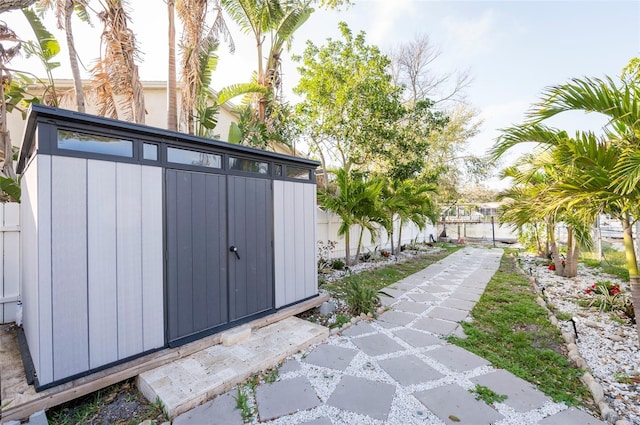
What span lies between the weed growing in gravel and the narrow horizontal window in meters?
3.34

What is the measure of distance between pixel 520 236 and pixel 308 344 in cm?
1005

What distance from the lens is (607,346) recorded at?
331 cm

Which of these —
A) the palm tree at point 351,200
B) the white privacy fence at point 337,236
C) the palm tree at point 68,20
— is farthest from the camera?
the white privacy fence at point 337,236

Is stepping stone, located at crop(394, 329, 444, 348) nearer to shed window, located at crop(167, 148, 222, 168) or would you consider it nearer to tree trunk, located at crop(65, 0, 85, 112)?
shed window, located at crop(167, 148, 222, 168)

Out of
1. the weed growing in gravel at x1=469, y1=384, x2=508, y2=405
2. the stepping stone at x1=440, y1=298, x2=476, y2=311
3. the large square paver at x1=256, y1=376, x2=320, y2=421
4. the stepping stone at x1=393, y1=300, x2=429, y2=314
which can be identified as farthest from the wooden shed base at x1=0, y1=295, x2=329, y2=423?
the stepping stone at x1=440, y1=298, x2=476, y2=311

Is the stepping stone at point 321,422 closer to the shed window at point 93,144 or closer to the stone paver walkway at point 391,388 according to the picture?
the stone paver walkway at point 391,388

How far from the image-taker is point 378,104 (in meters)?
7.23

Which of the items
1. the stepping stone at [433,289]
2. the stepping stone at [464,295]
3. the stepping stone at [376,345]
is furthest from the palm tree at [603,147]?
the stepping stone at [433,289]

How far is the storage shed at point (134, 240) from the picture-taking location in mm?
2289

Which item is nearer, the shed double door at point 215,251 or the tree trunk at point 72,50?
the shed double door at point 215,251

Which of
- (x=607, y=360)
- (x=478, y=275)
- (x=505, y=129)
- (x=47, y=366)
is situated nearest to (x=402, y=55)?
(x=478, y=275)

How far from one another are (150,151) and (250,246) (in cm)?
158

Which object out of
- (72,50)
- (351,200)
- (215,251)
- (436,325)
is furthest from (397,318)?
(72,50)

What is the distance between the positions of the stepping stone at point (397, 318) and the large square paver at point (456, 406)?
155 centimetres
